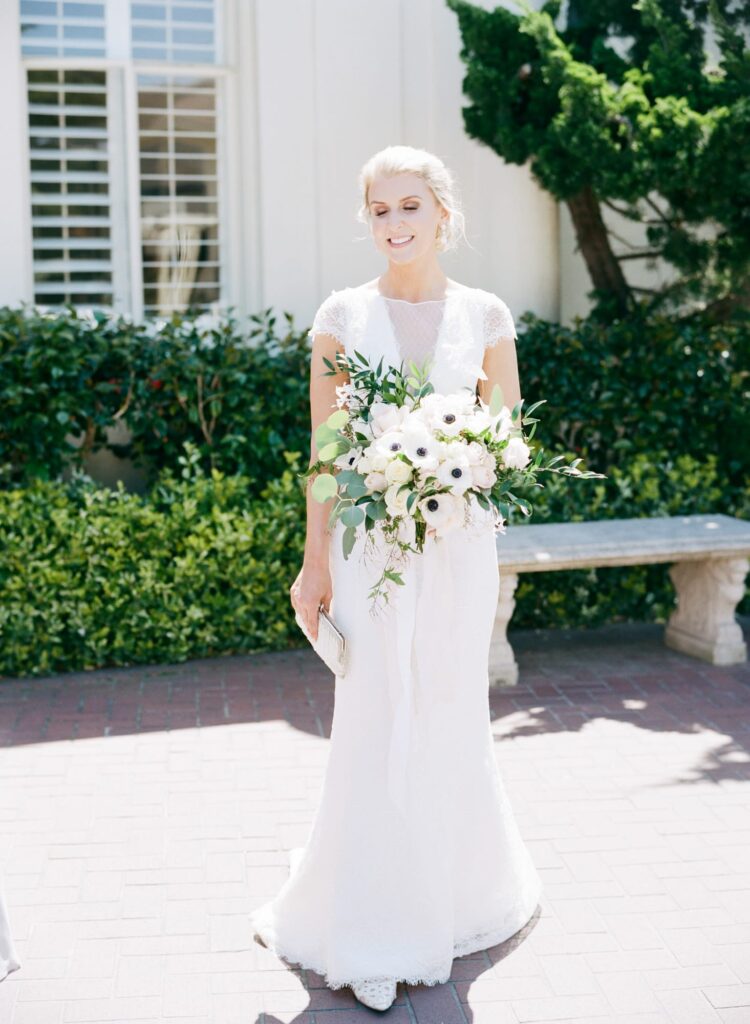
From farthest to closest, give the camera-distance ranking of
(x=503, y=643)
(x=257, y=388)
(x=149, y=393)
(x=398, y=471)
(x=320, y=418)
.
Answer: (x=257, y=388)
(x=149, y=393)
(x=503, y=643)
(x=320, y=418)
(x=398, y=471)

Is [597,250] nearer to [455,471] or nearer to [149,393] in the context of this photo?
[149,393]

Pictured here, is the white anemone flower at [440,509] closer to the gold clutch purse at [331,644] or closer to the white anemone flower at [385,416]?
the white anemone flower at [385,416]

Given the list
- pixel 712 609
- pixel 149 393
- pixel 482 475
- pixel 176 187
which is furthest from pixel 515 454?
pixel 176 187

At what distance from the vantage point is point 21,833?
4637mm

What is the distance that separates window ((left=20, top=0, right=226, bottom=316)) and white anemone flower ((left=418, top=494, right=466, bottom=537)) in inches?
207

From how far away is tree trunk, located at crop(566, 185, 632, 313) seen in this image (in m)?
8.01

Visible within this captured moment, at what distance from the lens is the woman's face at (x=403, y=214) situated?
3.52m

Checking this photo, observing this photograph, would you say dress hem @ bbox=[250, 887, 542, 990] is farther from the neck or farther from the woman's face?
the woman's face

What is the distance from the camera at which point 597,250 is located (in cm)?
812

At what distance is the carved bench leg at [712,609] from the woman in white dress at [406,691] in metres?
3.37

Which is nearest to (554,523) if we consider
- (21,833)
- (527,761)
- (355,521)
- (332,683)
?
(332,683)

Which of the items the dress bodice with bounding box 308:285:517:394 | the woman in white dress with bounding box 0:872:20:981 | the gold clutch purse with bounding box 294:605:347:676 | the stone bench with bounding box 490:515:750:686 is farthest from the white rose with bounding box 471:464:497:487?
the stone bench with bounding box 490:515:750:686

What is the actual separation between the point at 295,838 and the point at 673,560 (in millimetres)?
3058

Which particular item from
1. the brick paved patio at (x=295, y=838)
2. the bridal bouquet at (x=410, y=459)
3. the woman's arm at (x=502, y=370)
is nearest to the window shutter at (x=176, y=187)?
the brick paved patio at (x=295, y=838)
